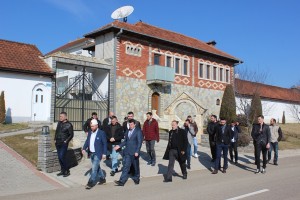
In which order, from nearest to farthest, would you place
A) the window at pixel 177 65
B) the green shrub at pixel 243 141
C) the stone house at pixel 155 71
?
1. the green shrub at pixel 243 141
2. the stone house at pixel 155 71
3. the window at pixel 177 65

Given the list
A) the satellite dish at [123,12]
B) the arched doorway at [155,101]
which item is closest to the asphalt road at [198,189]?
the arched doorway at [155,101]

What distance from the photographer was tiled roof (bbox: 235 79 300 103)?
3706 cm

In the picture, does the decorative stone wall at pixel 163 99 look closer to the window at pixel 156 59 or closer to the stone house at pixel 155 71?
the stone house at pixel 155 71

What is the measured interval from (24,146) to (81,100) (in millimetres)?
11027

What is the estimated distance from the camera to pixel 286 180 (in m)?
10.1

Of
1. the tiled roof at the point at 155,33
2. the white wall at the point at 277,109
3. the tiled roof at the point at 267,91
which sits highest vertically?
the tiled roof at the point at 155,33

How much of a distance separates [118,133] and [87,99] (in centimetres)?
1531

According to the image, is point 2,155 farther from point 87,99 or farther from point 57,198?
point 87,99

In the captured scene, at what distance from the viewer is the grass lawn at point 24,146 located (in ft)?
39.8

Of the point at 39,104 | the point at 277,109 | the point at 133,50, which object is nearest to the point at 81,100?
the point at 39,104

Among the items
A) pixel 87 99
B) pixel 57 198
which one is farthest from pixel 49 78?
pixel 57 198

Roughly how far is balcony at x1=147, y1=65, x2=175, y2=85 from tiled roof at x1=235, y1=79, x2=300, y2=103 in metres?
11.2

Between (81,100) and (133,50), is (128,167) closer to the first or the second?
(81,100)

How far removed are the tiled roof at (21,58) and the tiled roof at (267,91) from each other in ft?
67.5
